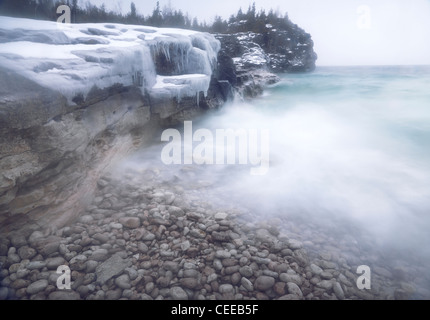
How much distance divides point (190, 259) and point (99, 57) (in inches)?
149

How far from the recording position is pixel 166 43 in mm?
6762

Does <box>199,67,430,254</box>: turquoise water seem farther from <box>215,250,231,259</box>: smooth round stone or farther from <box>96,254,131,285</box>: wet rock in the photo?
<box>96,254,131,285</box>: wet rock

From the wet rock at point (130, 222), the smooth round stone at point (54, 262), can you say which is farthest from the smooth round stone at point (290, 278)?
the smooth round stone at point (54, 262)

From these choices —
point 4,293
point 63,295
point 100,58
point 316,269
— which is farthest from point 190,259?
point 100,58

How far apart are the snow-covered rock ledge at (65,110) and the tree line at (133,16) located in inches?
448

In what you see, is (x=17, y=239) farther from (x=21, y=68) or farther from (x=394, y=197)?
(x=394, y=197)

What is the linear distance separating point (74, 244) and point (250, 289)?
7.57ft

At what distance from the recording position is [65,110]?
3.20 m

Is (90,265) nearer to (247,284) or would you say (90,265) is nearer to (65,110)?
(247,284)

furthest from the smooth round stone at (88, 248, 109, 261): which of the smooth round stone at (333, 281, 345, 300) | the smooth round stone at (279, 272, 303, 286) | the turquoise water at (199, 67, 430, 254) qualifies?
the smooth round stone at (333, 281, 345, 300)

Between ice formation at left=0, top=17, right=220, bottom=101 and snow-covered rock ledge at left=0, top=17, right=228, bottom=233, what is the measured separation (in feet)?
0.06

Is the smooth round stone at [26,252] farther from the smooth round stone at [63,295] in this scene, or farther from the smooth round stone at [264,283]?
the smooth round stone at [264,283]

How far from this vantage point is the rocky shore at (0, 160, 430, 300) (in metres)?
2.54
